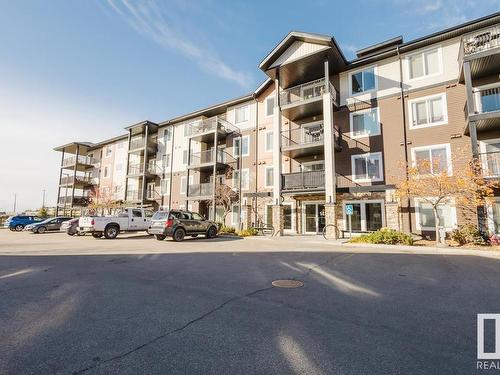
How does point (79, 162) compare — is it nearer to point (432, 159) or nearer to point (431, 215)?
point (432, 159)

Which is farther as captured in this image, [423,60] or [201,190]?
[201,190]

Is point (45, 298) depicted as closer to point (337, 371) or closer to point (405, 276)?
point (337, 371)

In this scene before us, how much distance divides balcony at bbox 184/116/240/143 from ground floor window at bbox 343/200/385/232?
1347 centimetres

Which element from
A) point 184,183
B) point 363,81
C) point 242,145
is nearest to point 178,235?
point 242,145

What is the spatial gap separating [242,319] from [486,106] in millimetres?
19158

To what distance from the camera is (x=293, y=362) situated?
330 cm

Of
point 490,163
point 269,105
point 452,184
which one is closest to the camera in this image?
point 452,184

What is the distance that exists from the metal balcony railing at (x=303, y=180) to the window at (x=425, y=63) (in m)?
9.12

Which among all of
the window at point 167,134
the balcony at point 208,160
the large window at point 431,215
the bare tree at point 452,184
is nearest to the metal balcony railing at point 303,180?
the bare tree at point 452,184

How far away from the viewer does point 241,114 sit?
90.0ft

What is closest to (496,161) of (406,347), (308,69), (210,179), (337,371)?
(308,69)

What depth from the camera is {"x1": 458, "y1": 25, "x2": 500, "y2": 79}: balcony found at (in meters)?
14.6

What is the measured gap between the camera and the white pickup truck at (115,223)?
61.1ft

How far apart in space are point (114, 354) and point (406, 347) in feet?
12.6
